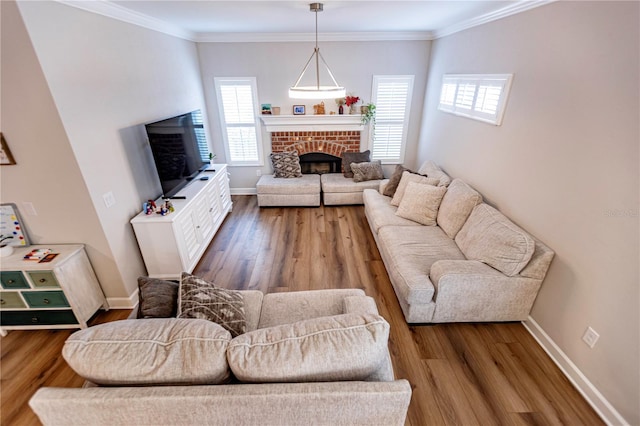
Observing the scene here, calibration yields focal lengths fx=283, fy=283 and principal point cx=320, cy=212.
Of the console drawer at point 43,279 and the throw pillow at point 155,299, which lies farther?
the console drawer at point 43,279

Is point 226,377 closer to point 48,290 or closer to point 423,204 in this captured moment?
point 48,290

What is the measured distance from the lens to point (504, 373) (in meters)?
2.04

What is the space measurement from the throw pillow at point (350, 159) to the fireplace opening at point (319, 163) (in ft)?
1.05

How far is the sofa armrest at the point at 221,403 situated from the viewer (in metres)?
1.09

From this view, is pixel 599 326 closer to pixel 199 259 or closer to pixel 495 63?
pixel 495 63

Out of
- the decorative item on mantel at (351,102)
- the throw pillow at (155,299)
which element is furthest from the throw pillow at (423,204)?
the throw pillow at (155,299)

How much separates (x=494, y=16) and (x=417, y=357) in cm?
324

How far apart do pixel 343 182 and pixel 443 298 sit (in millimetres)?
2716

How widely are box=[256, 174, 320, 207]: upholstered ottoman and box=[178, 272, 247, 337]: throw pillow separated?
2.88m

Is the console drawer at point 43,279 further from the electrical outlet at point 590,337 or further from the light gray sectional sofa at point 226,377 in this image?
the electrical outlet at point 590,337

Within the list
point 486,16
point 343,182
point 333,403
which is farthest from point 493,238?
point 343,182

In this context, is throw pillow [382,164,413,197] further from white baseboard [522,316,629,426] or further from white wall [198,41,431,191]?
white baseboard [522,316,629,426]

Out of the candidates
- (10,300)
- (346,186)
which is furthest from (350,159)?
(10,300)

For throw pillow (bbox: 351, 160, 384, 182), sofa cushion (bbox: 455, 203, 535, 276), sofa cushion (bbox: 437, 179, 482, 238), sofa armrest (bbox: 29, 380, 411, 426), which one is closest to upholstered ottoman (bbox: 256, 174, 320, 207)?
throw pillow (bbox: 351, 160, 384, 182)
